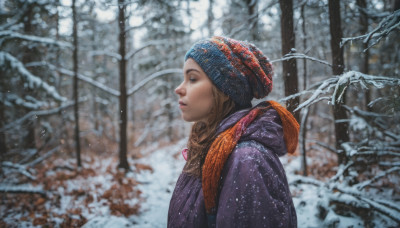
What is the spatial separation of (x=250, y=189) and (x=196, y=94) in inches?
29.6

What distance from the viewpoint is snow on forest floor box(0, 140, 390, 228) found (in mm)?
4098

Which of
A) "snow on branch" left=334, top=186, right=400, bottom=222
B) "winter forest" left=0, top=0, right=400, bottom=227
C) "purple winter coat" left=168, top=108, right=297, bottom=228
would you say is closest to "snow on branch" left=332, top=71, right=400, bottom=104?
"winter forest" left=0, top=0, right=400, bottom=227

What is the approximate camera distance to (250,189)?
113 cm

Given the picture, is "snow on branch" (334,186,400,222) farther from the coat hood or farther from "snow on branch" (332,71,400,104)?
the coat hood

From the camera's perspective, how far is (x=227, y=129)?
54.9 inches

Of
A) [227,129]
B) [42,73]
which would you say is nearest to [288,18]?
[227,129]

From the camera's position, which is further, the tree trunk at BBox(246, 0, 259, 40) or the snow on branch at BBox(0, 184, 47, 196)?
the snow on branch at BBox(0, 184, 47, 196)

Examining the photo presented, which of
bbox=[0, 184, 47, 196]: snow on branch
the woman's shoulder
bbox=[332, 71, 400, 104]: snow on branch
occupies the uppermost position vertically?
bbox=[332, 71, 400, 104]: snow on branch

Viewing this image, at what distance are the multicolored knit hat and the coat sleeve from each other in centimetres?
45

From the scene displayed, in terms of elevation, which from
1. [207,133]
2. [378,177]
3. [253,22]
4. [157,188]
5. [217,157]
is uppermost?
[253,22]

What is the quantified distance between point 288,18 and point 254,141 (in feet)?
8.49

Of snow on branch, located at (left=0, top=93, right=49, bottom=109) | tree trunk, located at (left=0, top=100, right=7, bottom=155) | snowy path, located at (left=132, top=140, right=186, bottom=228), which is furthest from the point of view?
snow on branch, located at (left=0, top=93, right=49, bottom=109)

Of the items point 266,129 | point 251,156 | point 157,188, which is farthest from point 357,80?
point 157,188

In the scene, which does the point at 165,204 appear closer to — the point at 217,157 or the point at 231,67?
the point at 217,157
